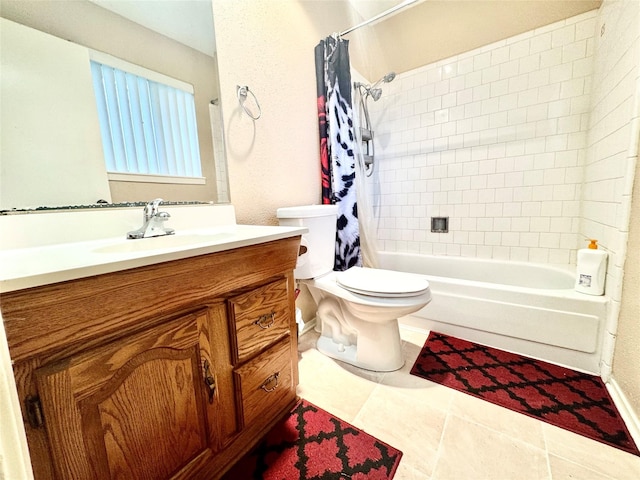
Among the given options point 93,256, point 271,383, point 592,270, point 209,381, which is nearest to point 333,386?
point 271,383

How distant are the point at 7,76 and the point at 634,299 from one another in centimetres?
222

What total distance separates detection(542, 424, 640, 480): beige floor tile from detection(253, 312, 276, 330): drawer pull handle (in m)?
1.07

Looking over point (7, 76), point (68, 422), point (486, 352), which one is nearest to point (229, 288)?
point (68, 422)

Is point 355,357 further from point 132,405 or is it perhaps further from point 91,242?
point 91,242

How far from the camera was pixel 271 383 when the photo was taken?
95 cm

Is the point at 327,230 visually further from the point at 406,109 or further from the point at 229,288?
the point at 406,109

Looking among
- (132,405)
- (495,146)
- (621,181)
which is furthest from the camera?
(495,146)

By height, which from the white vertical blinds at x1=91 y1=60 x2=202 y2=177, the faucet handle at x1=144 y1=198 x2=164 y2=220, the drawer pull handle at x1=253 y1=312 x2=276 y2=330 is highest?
the white vertical blinds at x1=91 y1=60 x2=202 y2=177

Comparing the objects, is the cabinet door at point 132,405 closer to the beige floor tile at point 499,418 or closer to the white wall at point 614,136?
the beige floor tile at point 499,418

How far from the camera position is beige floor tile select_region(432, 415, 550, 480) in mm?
870

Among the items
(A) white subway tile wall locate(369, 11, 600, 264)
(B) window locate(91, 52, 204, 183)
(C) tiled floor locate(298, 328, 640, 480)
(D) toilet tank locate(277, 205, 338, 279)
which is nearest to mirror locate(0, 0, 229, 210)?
(B) window locate(91, 52, 204, 183)

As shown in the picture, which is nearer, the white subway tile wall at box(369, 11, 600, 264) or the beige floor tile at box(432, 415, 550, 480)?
the beige floor tile at box(432, 415, 550, 480)

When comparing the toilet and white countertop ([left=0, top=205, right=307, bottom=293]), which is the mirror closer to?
white countertop ([left=0, top=205, right=307, bottom=293])

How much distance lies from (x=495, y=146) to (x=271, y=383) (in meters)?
A: 2.19
